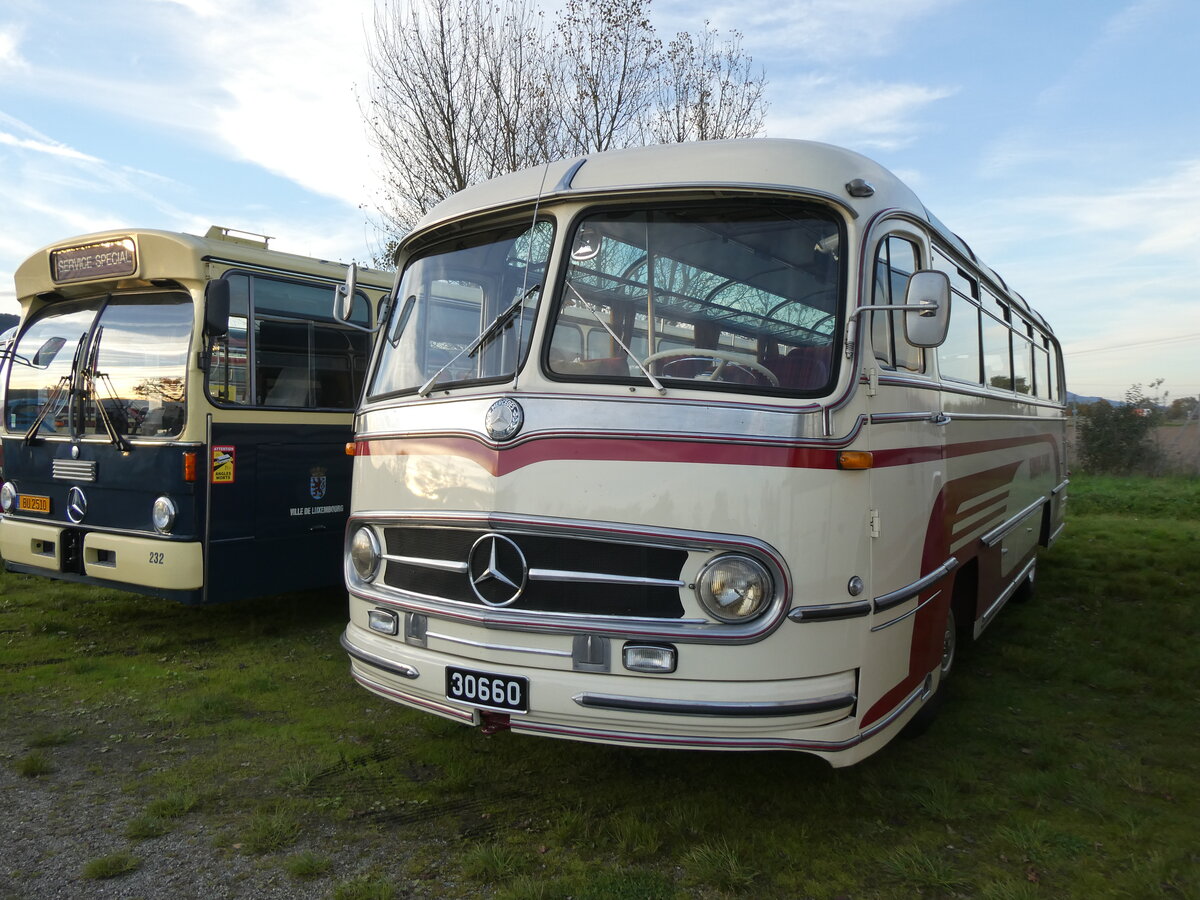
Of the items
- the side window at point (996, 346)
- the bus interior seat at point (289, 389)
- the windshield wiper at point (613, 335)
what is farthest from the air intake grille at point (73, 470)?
the side window at point (996, 346)

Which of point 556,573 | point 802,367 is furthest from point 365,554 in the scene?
point 802,367

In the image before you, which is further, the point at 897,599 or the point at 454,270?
the point at 454,270

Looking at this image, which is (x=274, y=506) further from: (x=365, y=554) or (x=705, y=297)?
(x=705, y=297)

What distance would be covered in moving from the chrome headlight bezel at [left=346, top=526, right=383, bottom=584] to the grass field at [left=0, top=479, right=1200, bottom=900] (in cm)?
102

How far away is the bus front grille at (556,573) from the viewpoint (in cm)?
363

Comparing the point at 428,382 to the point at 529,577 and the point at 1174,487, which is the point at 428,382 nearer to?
the point at 529,577

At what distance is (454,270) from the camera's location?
4805 mm

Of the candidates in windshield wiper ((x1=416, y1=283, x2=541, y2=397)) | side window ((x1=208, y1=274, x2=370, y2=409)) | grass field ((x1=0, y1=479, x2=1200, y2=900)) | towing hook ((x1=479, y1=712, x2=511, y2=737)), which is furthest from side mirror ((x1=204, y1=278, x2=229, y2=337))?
towing hook ((x1=479, y1=712, x2=511, y2=737))

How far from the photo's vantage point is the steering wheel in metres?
3.86

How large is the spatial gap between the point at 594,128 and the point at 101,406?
11.8 meters

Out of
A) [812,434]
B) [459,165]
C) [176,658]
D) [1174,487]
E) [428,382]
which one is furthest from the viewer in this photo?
[1174,487]

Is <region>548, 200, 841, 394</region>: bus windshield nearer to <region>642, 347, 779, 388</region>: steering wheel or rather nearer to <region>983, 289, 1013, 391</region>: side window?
<region>642, 347, 779, 388</region>: steering wheel

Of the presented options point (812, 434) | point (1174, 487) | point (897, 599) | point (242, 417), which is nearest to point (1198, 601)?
point (897, 599)

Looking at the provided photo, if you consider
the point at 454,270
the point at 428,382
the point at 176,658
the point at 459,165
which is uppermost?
the point at 459,165
